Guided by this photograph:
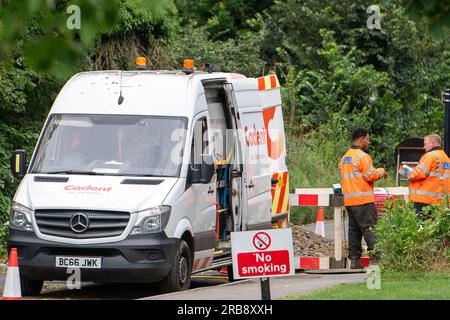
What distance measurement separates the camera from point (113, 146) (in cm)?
1339

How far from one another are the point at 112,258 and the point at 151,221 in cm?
58

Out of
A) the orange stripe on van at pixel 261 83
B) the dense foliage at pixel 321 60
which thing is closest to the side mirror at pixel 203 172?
the orange stripe on van at pixel 261 83

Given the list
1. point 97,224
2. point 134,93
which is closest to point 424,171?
point 134,93

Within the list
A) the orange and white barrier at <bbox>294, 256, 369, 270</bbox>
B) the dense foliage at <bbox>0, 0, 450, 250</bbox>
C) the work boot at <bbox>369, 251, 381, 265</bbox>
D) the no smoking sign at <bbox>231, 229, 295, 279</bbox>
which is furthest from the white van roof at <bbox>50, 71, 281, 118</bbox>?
the dense foliage at <bbox>0, 0, 450, 250</bbox>

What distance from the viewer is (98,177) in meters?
13.0

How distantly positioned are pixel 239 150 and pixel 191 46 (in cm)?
1444

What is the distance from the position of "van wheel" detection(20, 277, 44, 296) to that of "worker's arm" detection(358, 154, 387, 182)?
17.1 ft

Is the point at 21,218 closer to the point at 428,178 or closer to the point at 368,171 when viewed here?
the point at 368,171

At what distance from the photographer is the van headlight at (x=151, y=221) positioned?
40.7ft

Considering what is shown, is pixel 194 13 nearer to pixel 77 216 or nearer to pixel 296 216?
pixel 296 216

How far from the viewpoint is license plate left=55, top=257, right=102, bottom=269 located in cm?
1230

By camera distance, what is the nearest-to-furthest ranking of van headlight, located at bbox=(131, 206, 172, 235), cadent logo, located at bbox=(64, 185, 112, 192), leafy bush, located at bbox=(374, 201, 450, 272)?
van headlight, located at bbox=(131, 206, 172, 235) → cadent logo, located at bbox=(64, 185, 112, 192) → leafy bush, located at bbox=(374, 201, 450, 272)

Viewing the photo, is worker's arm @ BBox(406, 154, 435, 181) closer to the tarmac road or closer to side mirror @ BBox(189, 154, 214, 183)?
the tarmac road
